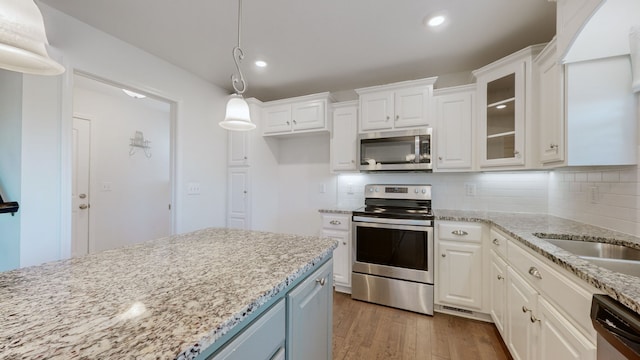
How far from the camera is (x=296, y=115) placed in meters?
2.88

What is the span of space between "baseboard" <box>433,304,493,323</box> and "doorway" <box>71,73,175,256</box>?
110 inches

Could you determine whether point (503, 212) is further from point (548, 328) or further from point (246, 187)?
point (246, 187)

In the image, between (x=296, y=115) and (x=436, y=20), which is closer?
(x=436, y=20)

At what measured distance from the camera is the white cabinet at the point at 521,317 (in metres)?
1.26

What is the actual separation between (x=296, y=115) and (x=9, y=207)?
7.82 ft

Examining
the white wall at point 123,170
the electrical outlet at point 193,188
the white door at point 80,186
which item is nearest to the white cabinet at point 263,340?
the electrical outlet at point 193,188

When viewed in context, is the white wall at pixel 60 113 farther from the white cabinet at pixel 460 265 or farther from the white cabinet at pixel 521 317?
the white cabinet at pixel 521 317

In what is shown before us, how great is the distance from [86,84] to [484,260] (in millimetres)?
4819

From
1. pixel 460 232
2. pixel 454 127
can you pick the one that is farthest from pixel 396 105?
pixel 460 232

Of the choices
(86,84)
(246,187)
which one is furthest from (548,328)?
(86,84)

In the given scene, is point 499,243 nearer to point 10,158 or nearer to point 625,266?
point 625,266

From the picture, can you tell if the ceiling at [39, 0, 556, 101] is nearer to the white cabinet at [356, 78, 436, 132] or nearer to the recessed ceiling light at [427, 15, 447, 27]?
the recessed ceiling light at [427, 15, 447, 27]

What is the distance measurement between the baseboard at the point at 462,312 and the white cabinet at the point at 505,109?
4.27 ft

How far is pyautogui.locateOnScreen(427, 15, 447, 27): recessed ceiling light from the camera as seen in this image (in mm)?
1716
